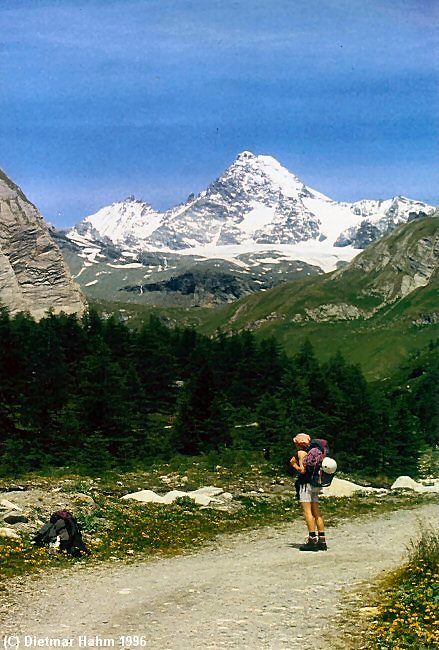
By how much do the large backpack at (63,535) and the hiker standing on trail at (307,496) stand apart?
5881 millimetres

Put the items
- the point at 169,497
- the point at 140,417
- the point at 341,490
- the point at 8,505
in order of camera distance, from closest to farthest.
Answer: the point at 8,505 < the point at 169,497 < the point at 341,490 < the point at 140,417

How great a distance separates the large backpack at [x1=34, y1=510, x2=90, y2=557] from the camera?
62.3ft

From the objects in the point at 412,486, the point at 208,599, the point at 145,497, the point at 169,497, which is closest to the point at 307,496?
the point at 208,599

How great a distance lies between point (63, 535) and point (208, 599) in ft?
20.7

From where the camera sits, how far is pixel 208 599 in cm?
1430

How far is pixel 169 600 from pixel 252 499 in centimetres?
1722

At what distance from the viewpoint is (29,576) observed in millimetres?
16391

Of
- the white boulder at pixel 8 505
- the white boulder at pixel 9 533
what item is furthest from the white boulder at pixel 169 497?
the white boulder at pixel 9 533

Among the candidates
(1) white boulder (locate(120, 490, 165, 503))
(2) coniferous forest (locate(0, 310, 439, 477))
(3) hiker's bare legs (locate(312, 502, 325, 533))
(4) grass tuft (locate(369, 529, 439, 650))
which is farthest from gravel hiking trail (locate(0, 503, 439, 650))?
(2) coniferous forest (locate(0, 310, 439, 477))

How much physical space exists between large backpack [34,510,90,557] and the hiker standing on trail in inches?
232

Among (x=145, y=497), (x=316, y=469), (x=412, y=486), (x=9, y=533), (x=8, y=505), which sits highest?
(x=316, y=469)

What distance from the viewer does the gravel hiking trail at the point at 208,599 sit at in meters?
11.7

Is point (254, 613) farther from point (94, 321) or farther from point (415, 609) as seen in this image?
point (94, 321)

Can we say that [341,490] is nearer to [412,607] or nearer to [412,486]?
[412,486]
